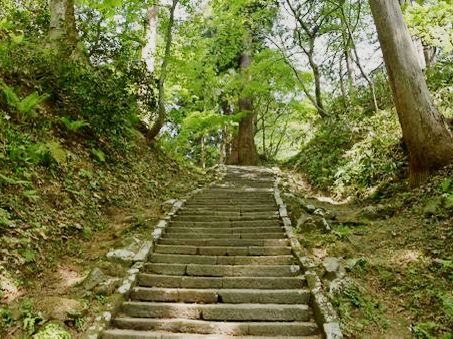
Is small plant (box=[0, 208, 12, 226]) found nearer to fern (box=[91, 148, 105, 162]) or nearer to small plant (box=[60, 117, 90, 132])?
small plant (box=[60, 117, 90, 132])

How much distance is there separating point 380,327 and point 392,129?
26.7 feet

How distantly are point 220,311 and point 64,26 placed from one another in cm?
860

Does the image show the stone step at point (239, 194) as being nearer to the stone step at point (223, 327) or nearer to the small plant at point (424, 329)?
the stone step at point (223, 327)

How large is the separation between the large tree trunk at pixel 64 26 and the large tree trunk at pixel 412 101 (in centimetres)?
749

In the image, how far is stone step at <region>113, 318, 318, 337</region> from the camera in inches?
213

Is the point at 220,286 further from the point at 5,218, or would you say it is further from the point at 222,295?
the point at 5,218

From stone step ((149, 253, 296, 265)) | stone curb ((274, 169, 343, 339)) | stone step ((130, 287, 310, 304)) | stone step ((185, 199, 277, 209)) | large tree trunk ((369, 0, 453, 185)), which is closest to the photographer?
stone curb ((274, 169, 343, 339))

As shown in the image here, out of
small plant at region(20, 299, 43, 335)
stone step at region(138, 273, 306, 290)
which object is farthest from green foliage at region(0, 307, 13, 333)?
stone step at region(138, 273, 306, 290)

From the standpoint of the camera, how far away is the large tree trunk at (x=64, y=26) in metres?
10.6

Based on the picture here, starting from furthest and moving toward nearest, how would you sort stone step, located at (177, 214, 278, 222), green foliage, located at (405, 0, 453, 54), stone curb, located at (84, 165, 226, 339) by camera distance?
green foliage, located at (405, 0, 453, 54) < stone step, located at (177, 214, 278, 222) < stone curb, located at (84, 165, 226, 339)

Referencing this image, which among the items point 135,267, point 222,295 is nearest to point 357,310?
point 222,295

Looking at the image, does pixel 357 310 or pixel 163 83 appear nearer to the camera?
pixel 357 310

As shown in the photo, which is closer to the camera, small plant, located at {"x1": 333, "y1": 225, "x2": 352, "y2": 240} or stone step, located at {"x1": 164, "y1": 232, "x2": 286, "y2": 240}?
small plant, located at {"x1": 333, "y1": 225, "x2": 352, "y2": 240}

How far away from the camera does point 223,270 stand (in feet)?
22.6
